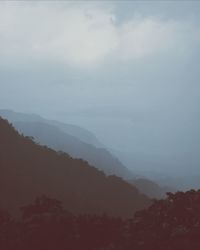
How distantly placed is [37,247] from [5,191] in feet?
143

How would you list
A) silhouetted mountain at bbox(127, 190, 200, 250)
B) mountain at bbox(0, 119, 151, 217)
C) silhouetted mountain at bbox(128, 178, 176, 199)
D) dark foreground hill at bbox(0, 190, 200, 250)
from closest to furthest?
silhouetted mountain at bbox(127, 190, 200, 250) < dark foreground hill at bbox(0, 190, 200, 250) < mountain at bbox(0, 119, 151, 217) < silhouetted mountain at bbox(128, 178, 176, 199)

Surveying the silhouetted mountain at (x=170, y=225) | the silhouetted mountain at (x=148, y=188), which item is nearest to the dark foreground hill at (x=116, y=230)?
the silhouetted mountain at (x=170, y=225)

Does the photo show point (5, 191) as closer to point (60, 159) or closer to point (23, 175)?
point (23, 175)

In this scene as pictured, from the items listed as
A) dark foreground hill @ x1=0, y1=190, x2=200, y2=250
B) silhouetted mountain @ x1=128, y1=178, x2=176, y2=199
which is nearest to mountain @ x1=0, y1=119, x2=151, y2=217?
dark foreground hill @ x1=0, y1=190, x2=200, y2=250

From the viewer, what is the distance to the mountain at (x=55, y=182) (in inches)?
3157

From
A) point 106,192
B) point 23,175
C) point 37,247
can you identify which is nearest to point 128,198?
point 106,192

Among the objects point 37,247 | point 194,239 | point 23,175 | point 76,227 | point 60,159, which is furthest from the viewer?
point 60,159

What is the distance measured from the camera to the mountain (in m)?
80.2

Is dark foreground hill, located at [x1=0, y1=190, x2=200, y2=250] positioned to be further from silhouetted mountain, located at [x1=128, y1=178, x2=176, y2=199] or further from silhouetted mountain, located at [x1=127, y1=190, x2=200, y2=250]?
silhouetted mountain, located at [x1=128, y1=178, x2=176, y2=199]

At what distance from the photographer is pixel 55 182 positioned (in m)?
87.3

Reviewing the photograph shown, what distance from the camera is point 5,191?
77.9 metres

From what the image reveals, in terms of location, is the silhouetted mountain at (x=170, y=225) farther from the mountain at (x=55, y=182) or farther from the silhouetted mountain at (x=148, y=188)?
the silhouetted mountain at (x=148, y=188)

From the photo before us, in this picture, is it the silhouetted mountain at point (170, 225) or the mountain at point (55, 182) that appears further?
the mountain at point (55, 182)

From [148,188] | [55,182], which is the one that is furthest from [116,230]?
[148,188]
